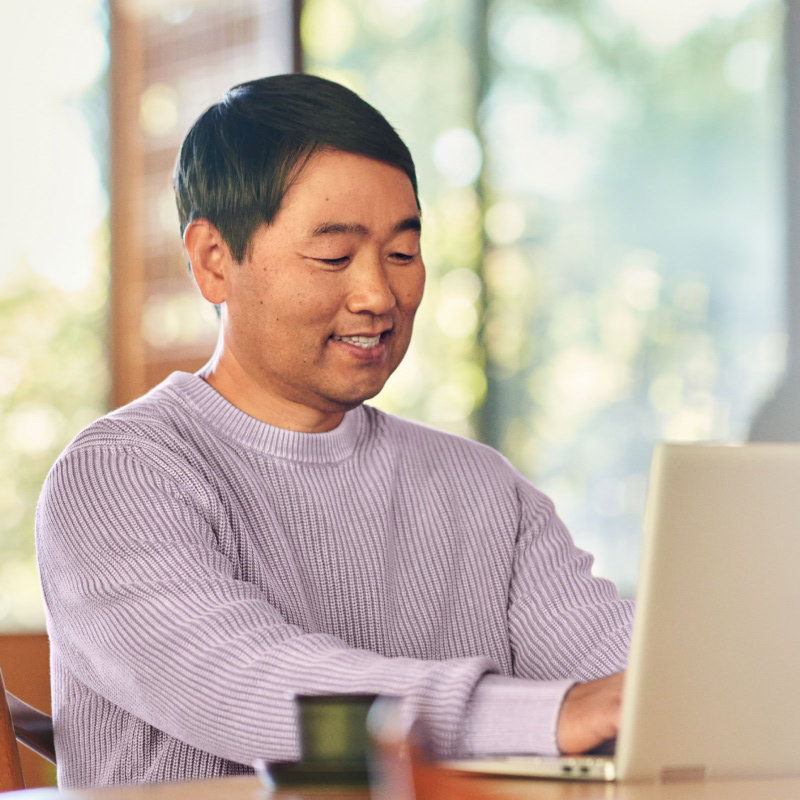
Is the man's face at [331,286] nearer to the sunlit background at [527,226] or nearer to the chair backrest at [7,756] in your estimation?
the chair backrest at [7,756]

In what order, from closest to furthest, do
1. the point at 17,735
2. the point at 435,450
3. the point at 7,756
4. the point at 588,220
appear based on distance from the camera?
1. the point at 7,756
2. the point at 17,735
3. the point at 435,450
4. the point at 588,220

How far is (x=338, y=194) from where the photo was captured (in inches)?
59.7

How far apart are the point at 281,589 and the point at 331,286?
15.2 inches

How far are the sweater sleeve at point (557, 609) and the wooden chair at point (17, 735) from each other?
0.63 meters

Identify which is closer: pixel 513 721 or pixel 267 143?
pixel 513 721

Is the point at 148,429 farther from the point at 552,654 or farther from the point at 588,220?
the point at 588,220

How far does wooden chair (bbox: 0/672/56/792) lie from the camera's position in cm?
137

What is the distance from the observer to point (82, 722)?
1443 mm

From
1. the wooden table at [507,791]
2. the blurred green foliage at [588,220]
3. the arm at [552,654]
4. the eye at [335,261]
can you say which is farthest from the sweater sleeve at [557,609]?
the blurred green foliage at [588,220]

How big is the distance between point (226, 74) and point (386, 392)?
1.09 m

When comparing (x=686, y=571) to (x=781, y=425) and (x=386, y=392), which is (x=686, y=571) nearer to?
(x=781, y=425)

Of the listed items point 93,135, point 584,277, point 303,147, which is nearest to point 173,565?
point 303,147

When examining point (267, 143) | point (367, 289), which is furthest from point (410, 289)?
point (267, 143)

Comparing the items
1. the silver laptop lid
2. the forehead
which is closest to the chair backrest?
the forehead
